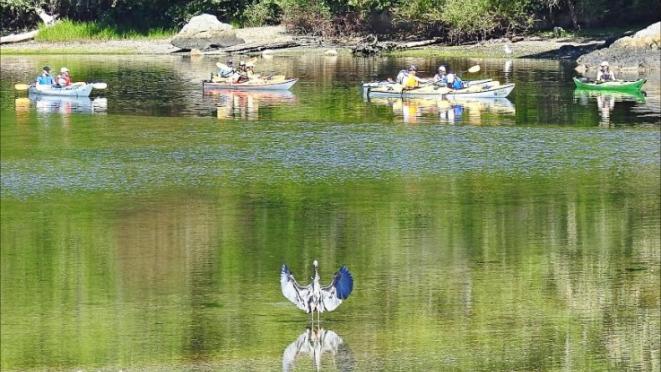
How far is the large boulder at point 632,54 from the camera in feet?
192

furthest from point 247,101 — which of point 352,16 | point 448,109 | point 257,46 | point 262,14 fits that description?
point 262,14

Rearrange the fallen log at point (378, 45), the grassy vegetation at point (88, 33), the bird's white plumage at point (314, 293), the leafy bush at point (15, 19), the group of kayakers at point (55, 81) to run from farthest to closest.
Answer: the leafy bush at point (15, 19)
the grassy vegetation at point (88, 33)
the fallen log at point (378, 45)
the group of kayakers at point (55, 81)
the bird's white plumage at point (314, 293)

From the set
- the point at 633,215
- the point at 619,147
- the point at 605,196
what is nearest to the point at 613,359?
the point at 633,215

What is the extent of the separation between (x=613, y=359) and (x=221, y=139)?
21.7 m

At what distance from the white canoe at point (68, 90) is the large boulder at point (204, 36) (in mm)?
22736

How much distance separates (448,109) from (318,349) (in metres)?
28.6

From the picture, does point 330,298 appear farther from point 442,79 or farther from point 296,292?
point 442,79

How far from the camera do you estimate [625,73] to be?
190 feet

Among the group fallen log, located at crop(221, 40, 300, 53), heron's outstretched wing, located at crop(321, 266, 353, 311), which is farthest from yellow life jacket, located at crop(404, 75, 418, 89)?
heron's outstretched wing, located at crop(321, 266, 353, 311)

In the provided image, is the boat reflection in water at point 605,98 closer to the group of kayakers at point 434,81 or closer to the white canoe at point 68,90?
the group of kayakers at point 434,81

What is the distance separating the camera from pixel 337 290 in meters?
19.3

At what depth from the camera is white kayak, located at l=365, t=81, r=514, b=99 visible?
49406mm

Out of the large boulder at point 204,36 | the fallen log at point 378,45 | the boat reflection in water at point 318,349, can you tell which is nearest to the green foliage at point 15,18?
the large boulder at point 204,36

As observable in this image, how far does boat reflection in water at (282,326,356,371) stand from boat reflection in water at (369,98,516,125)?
23.8 metres
